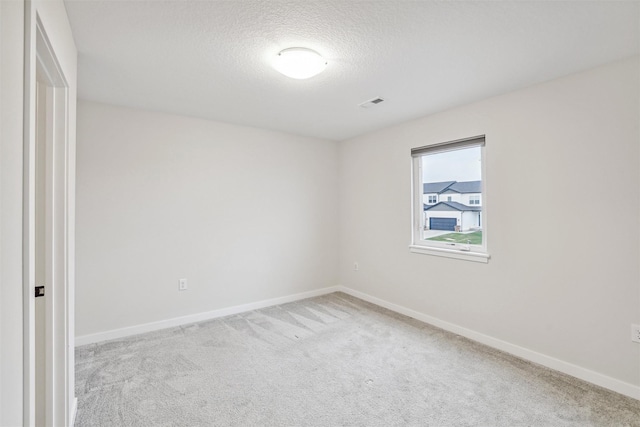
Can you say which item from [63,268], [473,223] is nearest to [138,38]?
[63,268]

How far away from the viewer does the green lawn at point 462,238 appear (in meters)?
3.12

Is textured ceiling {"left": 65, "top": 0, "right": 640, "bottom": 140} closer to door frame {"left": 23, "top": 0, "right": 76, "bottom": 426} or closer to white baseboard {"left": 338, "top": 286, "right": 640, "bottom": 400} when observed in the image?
door frame {"left": 23, "top": 0, "right": 76, "bottom": 426}

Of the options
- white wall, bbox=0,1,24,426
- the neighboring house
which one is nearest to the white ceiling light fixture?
white wall, bbox=0,1,24,426

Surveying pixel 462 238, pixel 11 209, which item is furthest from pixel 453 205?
pixel 11 209

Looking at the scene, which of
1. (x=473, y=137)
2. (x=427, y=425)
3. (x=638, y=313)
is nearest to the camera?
(x=427, y=425)

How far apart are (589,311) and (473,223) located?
3.77 feet

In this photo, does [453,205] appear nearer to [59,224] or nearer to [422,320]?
[422,320]

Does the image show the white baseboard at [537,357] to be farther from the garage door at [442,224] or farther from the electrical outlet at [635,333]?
the garage door at [442,224]

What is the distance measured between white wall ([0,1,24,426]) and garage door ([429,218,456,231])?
3423mm

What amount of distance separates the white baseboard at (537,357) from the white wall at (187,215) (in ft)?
5.63

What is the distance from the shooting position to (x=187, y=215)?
11.4 ft

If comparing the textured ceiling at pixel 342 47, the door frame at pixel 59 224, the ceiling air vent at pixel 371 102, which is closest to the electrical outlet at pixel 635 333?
the textured ceiling at pixel 342 47

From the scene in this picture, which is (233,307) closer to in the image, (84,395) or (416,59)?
(84,395)

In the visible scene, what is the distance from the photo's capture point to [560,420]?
1.91 meters
